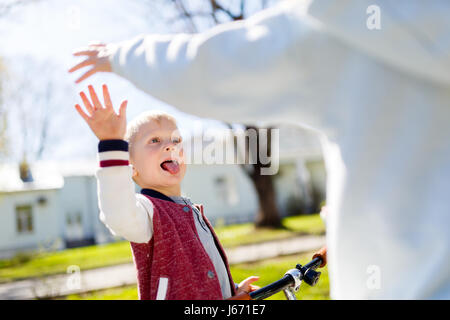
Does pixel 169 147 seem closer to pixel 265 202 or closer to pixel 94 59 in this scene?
pixel 94 59

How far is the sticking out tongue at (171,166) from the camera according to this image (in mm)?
1566

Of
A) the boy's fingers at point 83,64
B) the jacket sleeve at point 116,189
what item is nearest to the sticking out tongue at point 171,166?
the jacket sleeve at point 116,189

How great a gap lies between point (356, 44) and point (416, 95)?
0.43ft

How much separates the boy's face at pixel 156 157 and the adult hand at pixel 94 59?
1.46ft

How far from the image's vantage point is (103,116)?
1145 mm

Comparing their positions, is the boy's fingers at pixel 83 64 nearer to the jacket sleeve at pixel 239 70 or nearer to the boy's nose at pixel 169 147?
the jacket sleeve at pixel 239 70

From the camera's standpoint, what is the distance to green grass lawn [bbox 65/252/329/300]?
411cm

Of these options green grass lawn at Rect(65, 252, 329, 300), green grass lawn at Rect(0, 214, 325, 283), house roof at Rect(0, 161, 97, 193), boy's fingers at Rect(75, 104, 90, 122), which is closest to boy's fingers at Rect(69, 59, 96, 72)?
boy's fingers at Rect(75, 104, 90, 122)

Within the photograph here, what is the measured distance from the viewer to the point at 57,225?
19.2m

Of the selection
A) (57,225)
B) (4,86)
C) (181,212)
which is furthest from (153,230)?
(57,225)

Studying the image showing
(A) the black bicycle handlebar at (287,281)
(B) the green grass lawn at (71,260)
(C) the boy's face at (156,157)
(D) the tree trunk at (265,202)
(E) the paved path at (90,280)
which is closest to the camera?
(A) the black bicycle handlebar at (287,281)

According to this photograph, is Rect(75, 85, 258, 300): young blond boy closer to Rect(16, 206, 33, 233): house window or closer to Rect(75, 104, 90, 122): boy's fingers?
Rect(75, 104, 90, 122): boy's fingers

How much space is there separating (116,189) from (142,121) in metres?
0.48
